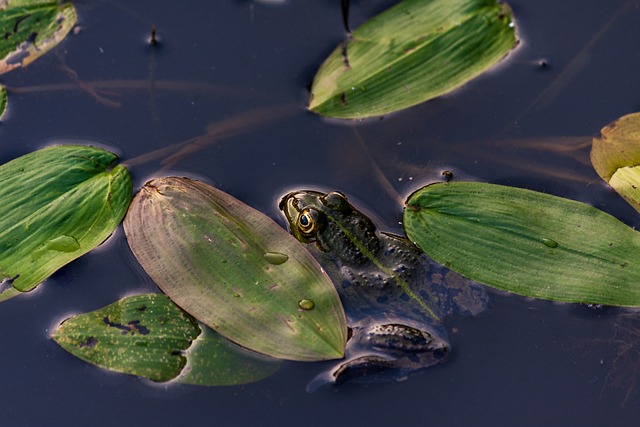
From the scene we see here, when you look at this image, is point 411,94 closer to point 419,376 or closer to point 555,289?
point 555,289

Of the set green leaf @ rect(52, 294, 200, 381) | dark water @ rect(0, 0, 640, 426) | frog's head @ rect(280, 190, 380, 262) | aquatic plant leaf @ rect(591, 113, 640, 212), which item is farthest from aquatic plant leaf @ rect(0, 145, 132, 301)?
aquatic plant leaf @ rect(591, 113, 640, 212)

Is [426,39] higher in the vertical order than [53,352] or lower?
higher

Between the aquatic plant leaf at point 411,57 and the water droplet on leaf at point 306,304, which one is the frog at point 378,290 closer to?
the water droplet on leaf at point 306,304

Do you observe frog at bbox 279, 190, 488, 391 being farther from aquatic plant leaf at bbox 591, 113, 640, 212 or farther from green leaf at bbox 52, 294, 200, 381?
aquatic plant leaf at bbox 591, 113, 640, 212

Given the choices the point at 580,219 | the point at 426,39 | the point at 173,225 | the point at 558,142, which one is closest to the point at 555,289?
the point at 580,219

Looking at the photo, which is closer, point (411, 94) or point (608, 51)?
point (411, 94)

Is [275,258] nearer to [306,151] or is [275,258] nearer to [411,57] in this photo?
[306,151]

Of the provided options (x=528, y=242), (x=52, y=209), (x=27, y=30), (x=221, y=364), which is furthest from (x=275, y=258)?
(x=27, y=30)
